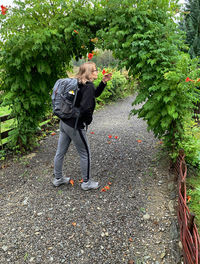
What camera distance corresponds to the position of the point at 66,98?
111 inches

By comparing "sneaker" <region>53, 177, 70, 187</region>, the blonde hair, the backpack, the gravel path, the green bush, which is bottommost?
the gravel path

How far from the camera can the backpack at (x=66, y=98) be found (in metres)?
2.79

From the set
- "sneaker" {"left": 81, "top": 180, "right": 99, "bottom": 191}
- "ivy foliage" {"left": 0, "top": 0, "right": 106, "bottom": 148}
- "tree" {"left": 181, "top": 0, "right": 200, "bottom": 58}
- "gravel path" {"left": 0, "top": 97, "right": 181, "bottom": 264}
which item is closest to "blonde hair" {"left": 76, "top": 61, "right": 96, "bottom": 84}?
"ivy foliage" {"left": 0, "top": 0, "right": 106, "bottom": 148}

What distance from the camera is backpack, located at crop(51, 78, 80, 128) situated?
2.79 m

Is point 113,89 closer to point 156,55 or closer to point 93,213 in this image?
point 156,55

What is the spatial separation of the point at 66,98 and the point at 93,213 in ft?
5.43

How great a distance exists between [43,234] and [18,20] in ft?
11.1

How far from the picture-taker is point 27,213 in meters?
2.91

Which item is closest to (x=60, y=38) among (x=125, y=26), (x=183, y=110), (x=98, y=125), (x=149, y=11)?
(x=125, y=26)

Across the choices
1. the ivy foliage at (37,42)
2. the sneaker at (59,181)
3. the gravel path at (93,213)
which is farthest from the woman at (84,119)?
the ivy foliage at (37,42)

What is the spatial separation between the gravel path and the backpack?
52.4 inches

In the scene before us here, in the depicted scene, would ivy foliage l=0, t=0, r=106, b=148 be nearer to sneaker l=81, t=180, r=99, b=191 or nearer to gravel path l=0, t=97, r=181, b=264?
gravel path l=0, t=97, r=181, b=264

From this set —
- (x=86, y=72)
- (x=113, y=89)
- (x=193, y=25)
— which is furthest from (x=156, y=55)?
(x=113, y=89)

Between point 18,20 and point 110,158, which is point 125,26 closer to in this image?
point 18,20
